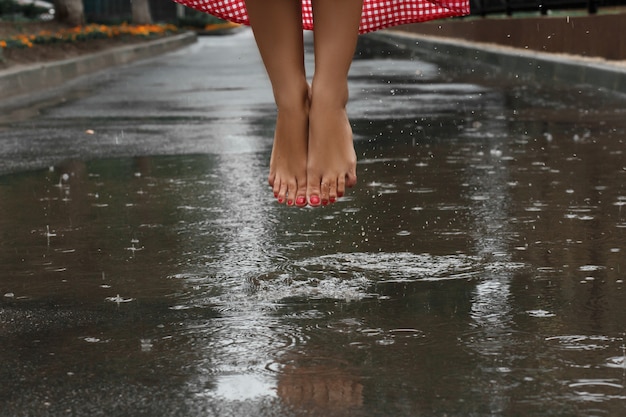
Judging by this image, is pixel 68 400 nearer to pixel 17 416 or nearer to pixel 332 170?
pixel 17 416

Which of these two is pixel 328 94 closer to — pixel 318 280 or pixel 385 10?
pixel 318 280

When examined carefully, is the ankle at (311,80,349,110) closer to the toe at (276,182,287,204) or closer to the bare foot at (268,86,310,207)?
the bare foot at (268,86,310,207)

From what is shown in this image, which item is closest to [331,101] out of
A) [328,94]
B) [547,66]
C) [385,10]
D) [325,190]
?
[328,94]

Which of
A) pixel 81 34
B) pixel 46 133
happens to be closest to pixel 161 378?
pixel 46 133

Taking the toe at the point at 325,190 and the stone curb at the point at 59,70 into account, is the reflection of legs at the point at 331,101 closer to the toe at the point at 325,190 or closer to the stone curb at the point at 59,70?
the toe at the point at 325,190

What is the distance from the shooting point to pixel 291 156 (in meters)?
4.66

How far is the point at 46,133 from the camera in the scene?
1055cm

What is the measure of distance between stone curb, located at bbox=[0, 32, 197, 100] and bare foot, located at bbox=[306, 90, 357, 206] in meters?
10.3

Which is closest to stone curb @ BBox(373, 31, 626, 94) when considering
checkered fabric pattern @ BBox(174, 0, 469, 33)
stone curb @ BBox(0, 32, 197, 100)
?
stone curb @ BBox(0, 32, 197, 100)

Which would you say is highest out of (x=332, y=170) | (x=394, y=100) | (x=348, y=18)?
(x=348, y=18)

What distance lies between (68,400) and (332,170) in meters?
1.62

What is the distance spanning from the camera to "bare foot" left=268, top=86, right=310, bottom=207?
4.61 meters

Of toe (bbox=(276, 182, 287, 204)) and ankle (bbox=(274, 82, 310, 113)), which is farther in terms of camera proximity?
toe (bbox=(276, 182, 287, 204))

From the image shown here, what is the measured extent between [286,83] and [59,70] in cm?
1417
